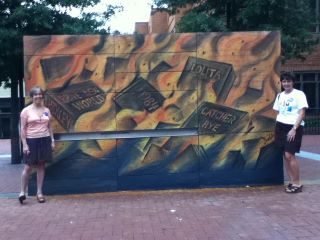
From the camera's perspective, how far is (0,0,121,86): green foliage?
11.2 meters

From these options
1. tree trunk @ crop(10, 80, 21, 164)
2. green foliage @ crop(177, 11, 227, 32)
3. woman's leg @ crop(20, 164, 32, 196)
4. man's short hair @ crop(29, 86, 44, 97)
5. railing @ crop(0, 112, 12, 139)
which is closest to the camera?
man's short hair @ crop(29, 86, 44, 97)

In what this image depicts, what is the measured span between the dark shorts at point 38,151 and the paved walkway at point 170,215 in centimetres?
63

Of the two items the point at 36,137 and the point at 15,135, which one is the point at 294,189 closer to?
the point at 36,137

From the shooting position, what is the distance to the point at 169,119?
8.04 m

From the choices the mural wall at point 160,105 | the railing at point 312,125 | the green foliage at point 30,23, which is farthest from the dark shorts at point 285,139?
the railing at point 312,125

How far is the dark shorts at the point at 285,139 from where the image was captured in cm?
769

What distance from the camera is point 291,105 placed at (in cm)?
769

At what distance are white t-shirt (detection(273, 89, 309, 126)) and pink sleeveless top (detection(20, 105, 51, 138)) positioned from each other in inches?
138

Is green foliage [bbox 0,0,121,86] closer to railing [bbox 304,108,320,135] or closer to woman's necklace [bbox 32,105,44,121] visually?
woman's necklace [bbox 32,105,44,121]

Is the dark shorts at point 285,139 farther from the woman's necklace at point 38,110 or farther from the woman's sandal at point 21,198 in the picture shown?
the woman's sandal at point 21,198

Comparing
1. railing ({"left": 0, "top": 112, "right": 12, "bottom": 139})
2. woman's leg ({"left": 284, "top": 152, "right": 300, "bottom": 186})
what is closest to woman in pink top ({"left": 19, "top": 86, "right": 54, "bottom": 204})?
woman's leg ({"left": 284, "top": 152, "right": 300, "bottom": 186})

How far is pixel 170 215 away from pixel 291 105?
2.57 m

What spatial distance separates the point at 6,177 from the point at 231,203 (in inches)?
201

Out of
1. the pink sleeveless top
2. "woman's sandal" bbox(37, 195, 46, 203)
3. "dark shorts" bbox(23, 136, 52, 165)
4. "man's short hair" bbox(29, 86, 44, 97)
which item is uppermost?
"man's short hair" bbox(29, 86, 44, 97)
